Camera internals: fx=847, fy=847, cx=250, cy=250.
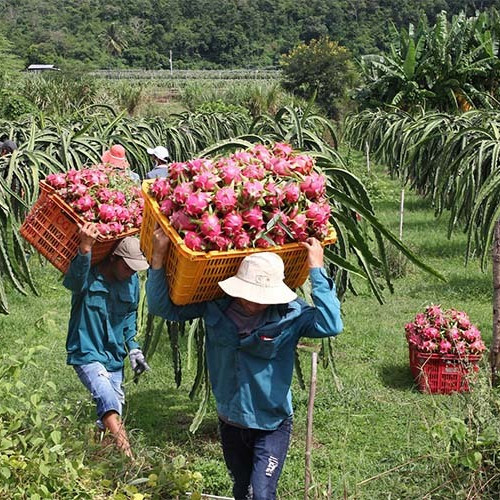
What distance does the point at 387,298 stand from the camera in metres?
8.94

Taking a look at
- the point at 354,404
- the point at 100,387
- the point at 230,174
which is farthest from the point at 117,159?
the point at 230,174

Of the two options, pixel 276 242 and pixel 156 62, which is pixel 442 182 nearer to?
pixel 276 242

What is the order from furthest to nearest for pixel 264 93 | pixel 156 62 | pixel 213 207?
pixel 156 62
pixel 264 93
pixel 213 207

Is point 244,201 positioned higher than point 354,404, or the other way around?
point 244,201

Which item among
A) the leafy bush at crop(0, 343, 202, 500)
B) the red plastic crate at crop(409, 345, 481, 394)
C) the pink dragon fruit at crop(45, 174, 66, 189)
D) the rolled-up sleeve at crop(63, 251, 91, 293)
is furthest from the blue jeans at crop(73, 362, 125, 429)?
the red plastic crate at crop(409, 345, 481, 394)

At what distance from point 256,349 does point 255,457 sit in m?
0.46

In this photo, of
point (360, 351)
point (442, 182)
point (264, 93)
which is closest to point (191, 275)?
point (442, 182)

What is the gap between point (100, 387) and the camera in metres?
4.34

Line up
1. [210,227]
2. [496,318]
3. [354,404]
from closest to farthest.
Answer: [210,227] < [496,318] < [354,404]

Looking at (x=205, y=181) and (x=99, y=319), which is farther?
(x=99, y=319)

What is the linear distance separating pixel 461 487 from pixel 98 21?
9486 cm

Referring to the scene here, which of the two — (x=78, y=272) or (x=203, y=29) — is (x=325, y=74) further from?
(x=203, y=29)

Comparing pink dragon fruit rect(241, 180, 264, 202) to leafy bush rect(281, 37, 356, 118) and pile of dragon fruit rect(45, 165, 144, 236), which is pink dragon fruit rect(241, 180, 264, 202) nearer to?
pile of dragon fruit rect(45, 165, 144, 236)

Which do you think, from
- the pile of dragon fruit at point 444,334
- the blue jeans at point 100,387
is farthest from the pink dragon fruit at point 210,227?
the pile of dragon fruit at point 444,334
